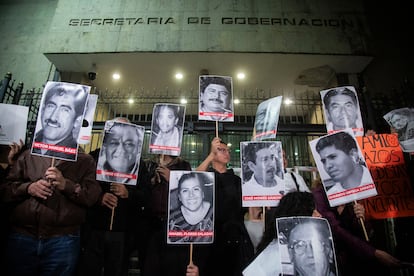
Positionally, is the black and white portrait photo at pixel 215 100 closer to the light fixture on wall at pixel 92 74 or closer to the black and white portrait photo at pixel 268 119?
the black and white portrait photo at pixel 268 119

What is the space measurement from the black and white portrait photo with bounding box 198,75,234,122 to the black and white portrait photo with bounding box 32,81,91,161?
52.6 inches

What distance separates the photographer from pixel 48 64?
846 cm

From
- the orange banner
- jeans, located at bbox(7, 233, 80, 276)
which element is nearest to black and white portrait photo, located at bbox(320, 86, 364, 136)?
the orange banner

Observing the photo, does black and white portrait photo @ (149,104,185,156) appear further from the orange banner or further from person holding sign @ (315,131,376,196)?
the orange banner

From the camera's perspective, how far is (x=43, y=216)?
2455 mm

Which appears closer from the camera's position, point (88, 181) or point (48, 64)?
point (88, 181)

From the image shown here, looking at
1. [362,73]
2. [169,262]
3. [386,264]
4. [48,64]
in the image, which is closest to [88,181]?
[169,262]

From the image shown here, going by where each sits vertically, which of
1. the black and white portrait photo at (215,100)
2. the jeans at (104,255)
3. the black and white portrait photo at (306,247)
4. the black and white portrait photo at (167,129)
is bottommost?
the jeans at (104,255)

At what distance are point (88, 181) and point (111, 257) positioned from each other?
0.87 m

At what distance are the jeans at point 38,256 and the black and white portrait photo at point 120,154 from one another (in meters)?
0.72

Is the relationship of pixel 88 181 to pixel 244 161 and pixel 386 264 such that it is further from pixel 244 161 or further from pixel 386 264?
pixel 386 264

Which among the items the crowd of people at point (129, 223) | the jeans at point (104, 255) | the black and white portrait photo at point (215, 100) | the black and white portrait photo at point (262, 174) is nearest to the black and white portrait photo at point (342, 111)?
the crowd of people at point (129, 223)

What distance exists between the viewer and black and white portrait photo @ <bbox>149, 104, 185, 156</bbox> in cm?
311

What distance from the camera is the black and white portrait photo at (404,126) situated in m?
3.40
